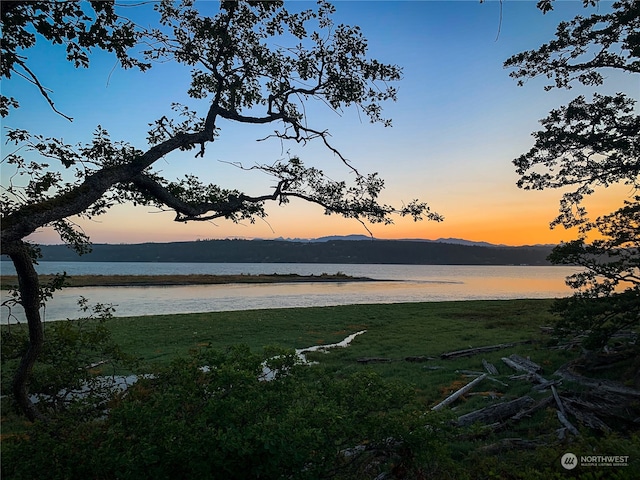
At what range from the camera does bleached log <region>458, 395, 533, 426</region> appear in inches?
382

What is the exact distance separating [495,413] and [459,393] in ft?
8.13

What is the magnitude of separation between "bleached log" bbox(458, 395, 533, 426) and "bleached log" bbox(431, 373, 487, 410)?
4.07 ft

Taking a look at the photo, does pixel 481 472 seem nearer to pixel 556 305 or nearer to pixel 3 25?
pixel 556 305

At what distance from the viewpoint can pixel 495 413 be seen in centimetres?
991

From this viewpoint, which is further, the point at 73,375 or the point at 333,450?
the point at 73,375

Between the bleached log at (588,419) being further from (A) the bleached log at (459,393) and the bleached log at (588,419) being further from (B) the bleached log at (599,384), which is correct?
(A) the bleached log at (459,393)

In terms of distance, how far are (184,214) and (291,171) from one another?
2.29m

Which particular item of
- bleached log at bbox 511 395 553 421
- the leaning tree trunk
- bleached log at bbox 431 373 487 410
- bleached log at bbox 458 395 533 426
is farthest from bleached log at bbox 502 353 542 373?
the leaning tree trunk

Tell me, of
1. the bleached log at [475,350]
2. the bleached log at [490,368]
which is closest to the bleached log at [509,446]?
the bleached log at [490,368]

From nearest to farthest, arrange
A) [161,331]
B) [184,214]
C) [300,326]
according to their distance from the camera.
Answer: [184,214], [161,331], [300,326]

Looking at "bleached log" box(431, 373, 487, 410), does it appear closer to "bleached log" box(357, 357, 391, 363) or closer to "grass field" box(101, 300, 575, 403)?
"grass field" box(101, 300, 575, 403)

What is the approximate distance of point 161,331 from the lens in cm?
2756

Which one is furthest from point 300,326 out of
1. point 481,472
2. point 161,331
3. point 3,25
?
point 3,25

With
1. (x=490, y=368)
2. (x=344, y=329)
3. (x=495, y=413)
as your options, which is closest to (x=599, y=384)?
(x=495, y=413)
